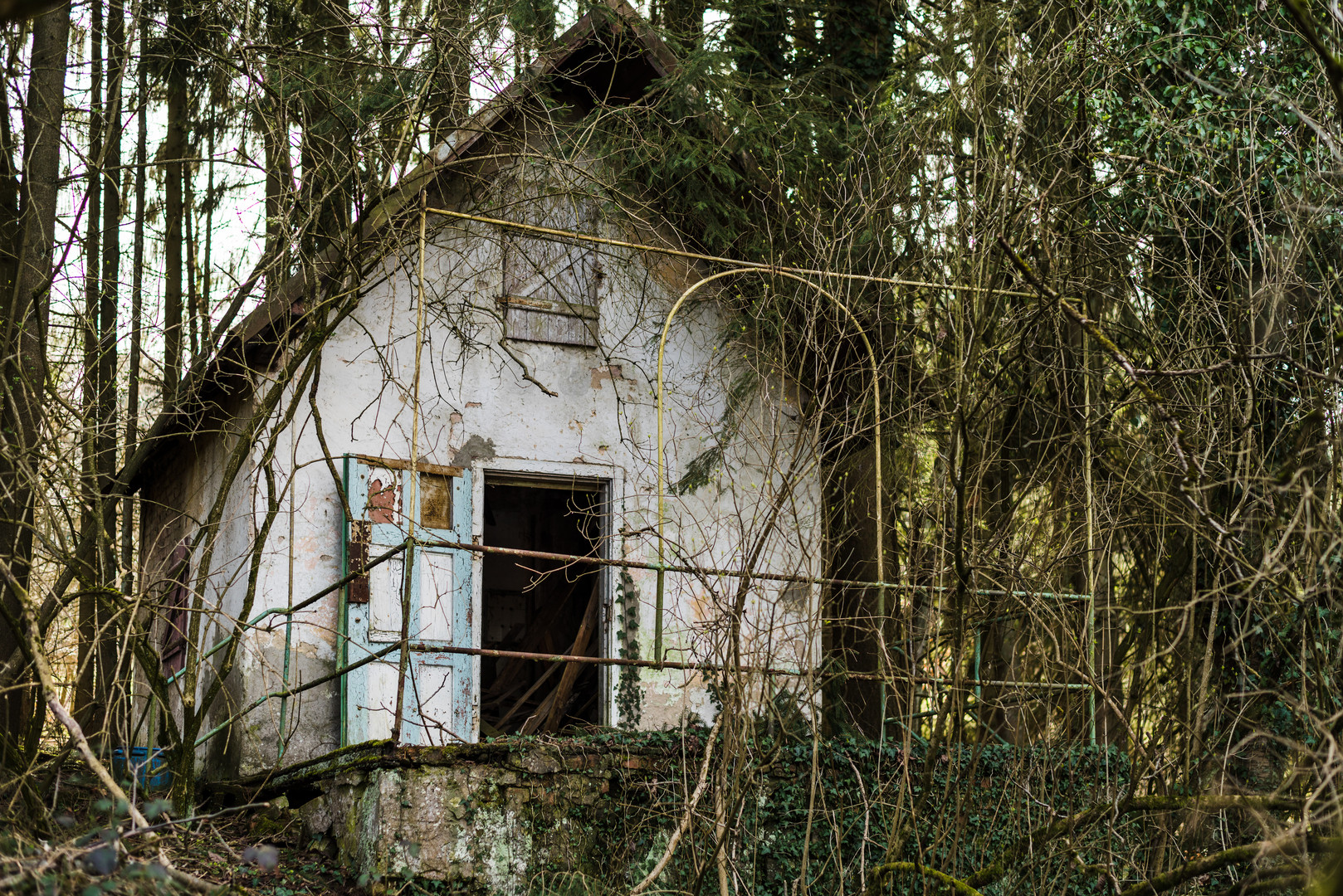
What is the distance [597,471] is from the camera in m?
9.12

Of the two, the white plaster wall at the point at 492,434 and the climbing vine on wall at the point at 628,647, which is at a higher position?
the white plaster wall at the point at 492,434

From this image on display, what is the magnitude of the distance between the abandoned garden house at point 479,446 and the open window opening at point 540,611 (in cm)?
9

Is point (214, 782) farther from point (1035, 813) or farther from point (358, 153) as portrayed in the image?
point (1035, 813)

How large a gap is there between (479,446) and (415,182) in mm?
1940

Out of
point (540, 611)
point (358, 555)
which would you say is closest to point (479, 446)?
point (358, 555)

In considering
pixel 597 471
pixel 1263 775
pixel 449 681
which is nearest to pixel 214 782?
pixel 449 681

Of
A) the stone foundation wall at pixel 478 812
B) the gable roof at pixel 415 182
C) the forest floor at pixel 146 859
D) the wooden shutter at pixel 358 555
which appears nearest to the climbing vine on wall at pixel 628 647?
the stone foundation wall at pixel 478 812

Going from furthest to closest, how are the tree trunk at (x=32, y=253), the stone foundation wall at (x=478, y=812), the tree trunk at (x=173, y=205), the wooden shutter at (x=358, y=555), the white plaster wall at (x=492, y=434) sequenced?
the tree trunk at (x=173, y=205)
the white plaster wall at (x=492, y=434)
the wooden shutter at (x=358, y=555)
the tree trunk at (x=32, y=253)
the stone foundation wall at (x=478, y=812)

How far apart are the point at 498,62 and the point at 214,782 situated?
4916 mm

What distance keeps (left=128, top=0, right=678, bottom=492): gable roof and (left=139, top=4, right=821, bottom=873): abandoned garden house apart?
33 millimetres

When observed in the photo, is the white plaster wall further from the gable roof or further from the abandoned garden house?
the gable roof

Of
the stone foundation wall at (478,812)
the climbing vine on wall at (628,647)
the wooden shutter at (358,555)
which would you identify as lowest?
the stone foundation wall at (478,812)

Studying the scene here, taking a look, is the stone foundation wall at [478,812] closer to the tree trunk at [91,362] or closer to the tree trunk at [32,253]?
the tree trunk at [91,362]

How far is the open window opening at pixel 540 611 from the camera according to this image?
31.0 feet
